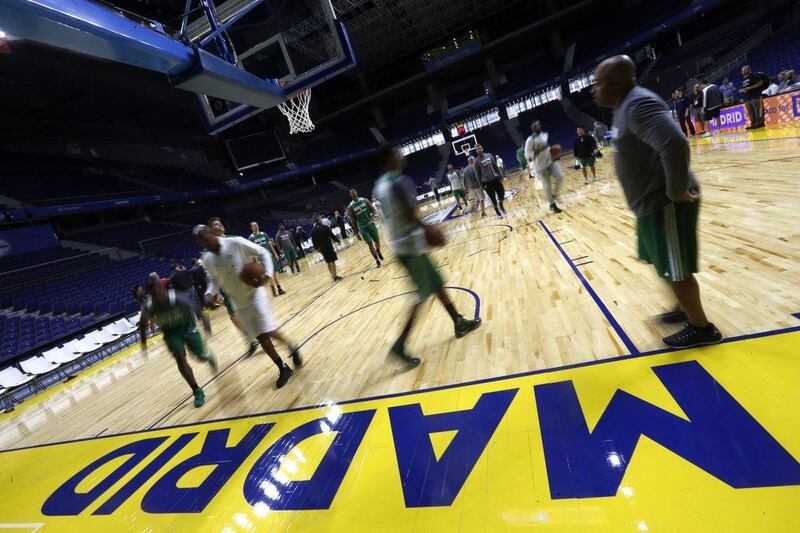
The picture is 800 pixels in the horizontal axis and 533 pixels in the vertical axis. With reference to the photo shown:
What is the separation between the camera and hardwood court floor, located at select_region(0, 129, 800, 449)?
2.82 m

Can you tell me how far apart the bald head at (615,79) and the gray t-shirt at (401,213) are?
1.37 meters

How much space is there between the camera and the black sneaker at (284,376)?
3701 millimetres

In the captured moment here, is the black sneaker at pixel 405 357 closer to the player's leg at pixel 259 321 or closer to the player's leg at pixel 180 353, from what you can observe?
the player's leg at pixel 259 321

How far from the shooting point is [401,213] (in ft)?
9.71

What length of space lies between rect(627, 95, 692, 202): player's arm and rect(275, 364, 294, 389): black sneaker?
3458 mm

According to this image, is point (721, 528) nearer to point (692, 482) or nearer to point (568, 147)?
point (692, 482)

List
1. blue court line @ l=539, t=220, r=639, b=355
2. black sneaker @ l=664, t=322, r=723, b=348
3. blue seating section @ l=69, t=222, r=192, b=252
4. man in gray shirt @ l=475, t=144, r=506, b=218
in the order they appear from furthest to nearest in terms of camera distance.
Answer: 1. blue seating section @ l=69, t=222, r=192, b=252
2. man in gray shirt @ l=475, t=144, r=506, b=218
3. blue court line @ l=539, t=220, r=639, b=355
4. black sneaker @ l=664, t=322, r=723, b=348

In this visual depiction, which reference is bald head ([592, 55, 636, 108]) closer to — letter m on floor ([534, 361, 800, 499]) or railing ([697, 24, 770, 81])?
letter m on floor ([534, 361, 800, 499])

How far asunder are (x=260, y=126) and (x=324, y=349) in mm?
19229

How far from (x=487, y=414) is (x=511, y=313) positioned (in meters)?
1.60

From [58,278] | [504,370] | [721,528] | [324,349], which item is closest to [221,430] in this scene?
[324,349]

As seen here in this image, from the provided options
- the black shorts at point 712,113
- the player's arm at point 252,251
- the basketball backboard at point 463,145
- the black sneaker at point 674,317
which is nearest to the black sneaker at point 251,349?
the player's arm at point 252,251

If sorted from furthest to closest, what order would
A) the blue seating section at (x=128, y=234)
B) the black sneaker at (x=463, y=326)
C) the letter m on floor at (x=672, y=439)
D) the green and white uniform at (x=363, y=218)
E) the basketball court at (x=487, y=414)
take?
the blue seating section at (x=128, y=234), the green and white uniform at (x=363, y=218), the black sneaker at (x=463, y=326), the basketball court at (x=487, y=414), the letter m on floor at (x=672, y=439)

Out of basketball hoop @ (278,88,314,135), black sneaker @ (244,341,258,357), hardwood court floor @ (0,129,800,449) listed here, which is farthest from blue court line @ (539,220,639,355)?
basketball hoop @ (278,88,314,135)
